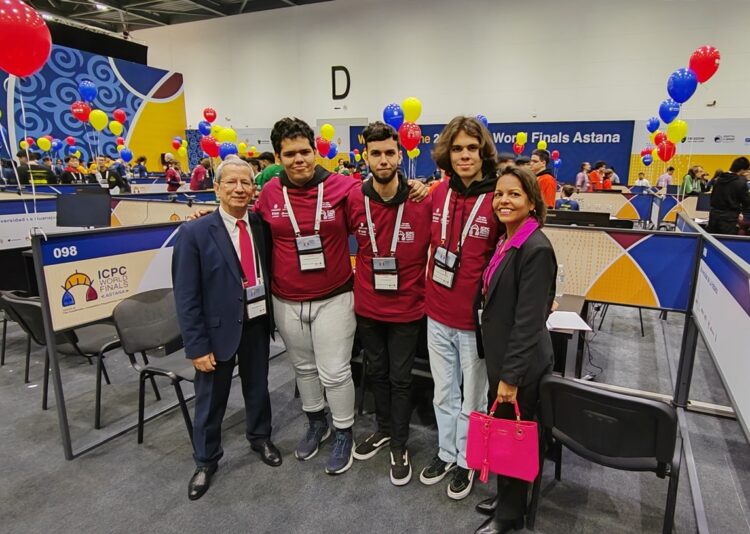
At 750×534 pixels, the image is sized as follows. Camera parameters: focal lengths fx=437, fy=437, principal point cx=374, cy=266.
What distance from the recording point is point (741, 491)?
2.04 meters

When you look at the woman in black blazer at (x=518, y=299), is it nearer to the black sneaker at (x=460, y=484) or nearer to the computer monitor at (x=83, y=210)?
the black sneaker at (x=460, y=484)

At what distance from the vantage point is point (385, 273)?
1.95 meters

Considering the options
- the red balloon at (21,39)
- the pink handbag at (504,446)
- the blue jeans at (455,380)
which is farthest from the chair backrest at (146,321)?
the pink handbag at (504,446)

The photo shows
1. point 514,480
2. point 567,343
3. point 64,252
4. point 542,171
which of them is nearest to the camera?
point 514,480

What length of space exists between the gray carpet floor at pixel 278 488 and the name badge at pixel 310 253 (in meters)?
1.04

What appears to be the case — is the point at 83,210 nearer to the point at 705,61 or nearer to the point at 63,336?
the point at 63,336

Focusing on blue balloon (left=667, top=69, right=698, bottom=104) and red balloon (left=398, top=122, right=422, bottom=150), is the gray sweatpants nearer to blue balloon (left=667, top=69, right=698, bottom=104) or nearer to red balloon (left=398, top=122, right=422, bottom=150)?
red balloon (left=398, top=122, right=422, bottom=150)

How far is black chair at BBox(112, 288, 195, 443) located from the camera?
229 centimetres

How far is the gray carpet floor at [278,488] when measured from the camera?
1861 millimetres

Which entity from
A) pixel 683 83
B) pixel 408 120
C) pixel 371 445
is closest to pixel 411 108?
pixel 408 120

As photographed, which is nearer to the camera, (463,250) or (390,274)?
(463,250)

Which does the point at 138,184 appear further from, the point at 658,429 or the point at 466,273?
the point at 658,429

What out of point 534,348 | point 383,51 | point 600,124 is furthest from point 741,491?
point 383,51

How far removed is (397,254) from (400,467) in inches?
41.1
